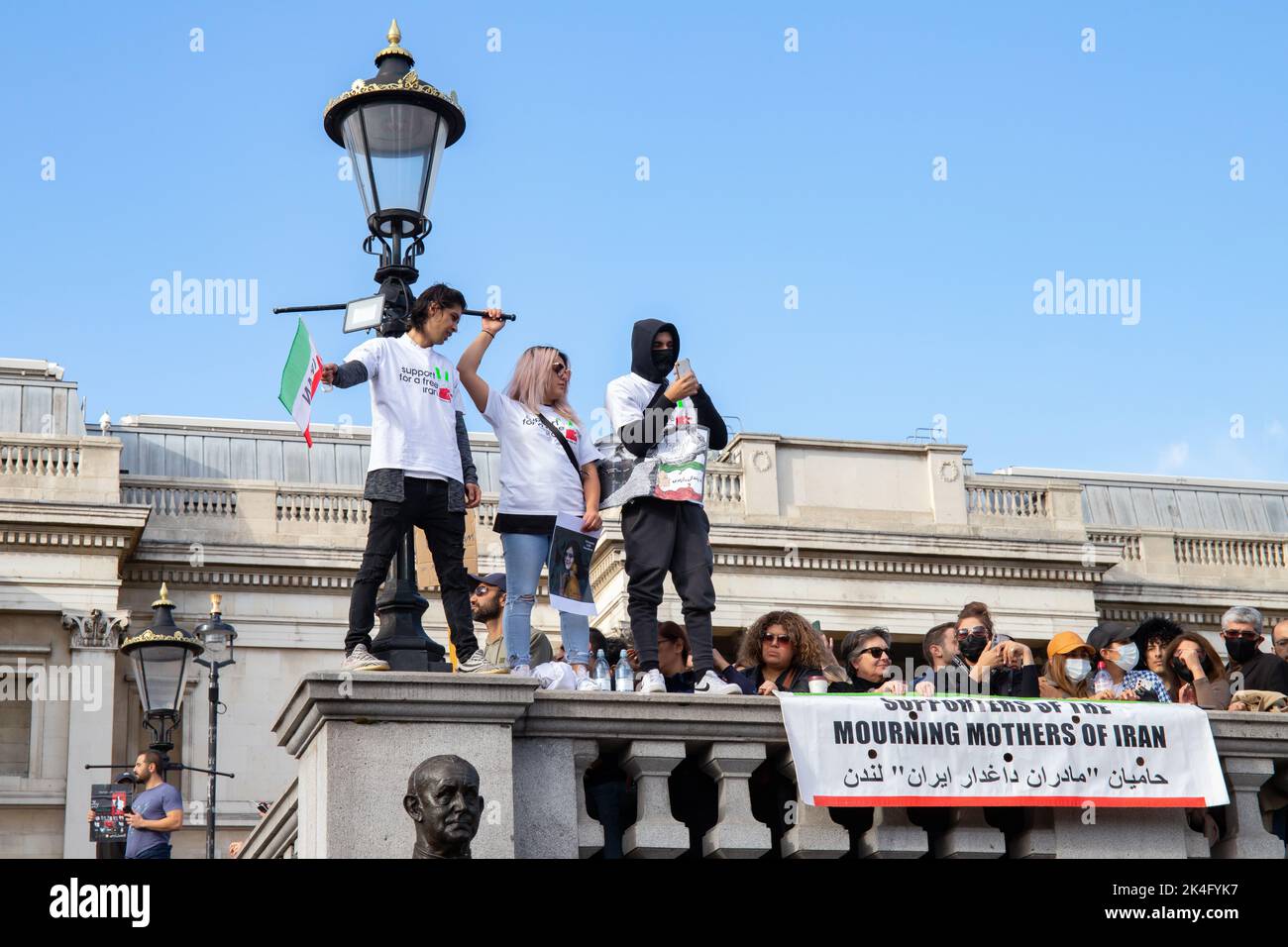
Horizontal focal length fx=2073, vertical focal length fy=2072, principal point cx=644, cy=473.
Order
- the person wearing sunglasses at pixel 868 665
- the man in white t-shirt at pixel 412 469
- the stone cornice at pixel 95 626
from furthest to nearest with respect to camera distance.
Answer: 1. the stone cornice at pixel 95 626
2. the person wearing sunglasses at pixel 868 665
3. the man in white t-shirt at pixel 412 469

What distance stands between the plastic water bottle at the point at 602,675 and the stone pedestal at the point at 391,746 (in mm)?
1933

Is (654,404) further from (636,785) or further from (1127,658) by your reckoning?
(1127,658)

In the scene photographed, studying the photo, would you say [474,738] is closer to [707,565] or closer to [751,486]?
[707,565]

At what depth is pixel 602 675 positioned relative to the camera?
1060cm

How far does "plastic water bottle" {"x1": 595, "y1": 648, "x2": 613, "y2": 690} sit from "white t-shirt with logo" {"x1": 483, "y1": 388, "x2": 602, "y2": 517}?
804mm

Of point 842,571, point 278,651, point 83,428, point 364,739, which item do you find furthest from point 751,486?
point 364,739

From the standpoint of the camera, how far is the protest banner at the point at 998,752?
28.4 ft

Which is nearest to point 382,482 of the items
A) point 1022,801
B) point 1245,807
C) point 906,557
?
point 1022,801

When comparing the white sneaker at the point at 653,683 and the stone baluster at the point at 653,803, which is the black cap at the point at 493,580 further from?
the stone baluster at the point at 653,803

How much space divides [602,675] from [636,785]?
6.59 ft

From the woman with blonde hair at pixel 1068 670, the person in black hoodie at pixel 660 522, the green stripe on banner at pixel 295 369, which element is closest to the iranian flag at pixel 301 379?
the green stripe on banner at pixel 295 369

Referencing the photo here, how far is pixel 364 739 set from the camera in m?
7.98

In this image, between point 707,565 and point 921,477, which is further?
point 921,477
